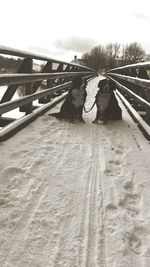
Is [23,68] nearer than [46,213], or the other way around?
[46,213]

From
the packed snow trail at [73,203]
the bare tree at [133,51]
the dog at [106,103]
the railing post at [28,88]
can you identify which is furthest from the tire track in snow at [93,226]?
the bare tree at [133,51]

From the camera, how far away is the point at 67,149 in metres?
4.29

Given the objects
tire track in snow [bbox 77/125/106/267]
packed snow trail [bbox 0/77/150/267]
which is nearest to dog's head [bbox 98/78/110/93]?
packed snow trail [bbox 0/77/150/267]

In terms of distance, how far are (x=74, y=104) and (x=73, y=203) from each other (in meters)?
3.69

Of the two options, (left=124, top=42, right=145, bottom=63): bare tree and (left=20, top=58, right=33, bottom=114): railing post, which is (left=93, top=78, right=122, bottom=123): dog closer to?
(left=20, top=58, right=33, bottom=114): railing post

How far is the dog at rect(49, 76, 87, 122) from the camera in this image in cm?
622

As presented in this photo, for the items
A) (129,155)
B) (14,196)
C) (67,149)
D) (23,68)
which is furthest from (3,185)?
(23,68)

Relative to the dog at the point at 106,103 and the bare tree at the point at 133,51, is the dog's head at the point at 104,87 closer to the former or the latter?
the dog at the point at 106,103

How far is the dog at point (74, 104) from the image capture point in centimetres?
→ 622

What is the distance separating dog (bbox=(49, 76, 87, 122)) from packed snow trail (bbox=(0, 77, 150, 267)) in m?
1.56

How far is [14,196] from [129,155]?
189 centimetres

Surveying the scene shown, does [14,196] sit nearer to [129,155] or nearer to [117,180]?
[117,180]

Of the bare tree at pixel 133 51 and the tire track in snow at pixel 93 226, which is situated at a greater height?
the bare tree at pixel 133 51

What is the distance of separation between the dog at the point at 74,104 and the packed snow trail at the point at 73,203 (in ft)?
5.11
